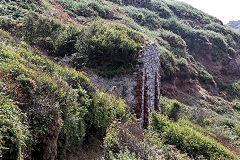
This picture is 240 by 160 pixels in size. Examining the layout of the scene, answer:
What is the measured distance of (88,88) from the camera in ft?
22.6

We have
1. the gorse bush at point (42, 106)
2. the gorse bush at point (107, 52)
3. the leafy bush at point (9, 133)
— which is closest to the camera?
the leafy bush at point (9, 133)

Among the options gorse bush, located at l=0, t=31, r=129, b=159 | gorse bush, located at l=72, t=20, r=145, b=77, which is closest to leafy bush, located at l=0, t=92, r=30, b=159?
gorse bush, located at l=0, t=31, r=129, b=159

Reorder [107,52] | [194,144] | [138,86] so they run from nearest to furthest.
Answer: [194,144] → [138,86] → [107,52]

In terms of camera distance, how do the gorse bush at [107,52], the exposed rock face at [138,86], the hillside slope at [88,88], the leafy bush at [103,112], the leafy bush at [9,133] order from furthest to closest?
the gorse bush at [107,52], the exposed rock face at [138,86], the leafy bush at [103,112], the hillside slope at [88,88], the leafy bush at [9,133]

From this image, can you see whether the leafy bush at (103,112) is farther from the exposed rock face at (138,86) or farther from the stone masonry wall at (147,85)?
the stone masonry wall at (147,85)

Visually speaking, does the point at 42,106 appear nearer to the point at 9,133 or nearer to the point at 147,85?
the point at 9,133

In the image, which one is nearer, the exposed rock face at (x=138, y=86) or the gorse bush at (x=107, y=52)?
the exposed rock face at (x=138, y=86)

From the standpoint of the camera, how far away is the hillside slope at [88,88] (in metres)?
4.20

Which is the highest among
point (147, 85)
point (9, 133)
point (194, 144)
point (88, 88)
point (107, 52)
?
point (9, 133)

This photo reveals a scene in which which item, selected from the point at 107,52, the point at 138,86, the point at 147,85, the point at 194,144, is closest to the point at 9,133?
the point at 194,144

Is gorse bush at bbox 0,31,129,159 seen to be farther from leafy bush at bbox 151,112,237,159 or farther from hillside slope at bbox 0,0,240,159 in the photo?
leafy bush at bbox 151,112,237,159

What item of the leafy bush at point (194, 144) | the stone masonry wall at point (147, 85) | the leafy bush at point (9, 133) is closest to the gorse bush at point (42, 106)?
the leafy bush at point (9, 133)

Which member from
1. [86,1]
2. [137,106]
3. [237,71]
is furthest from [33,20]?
[237,71]

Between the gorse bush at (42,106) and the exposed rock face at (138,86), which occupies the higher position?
the gorse bush at (42,106)
